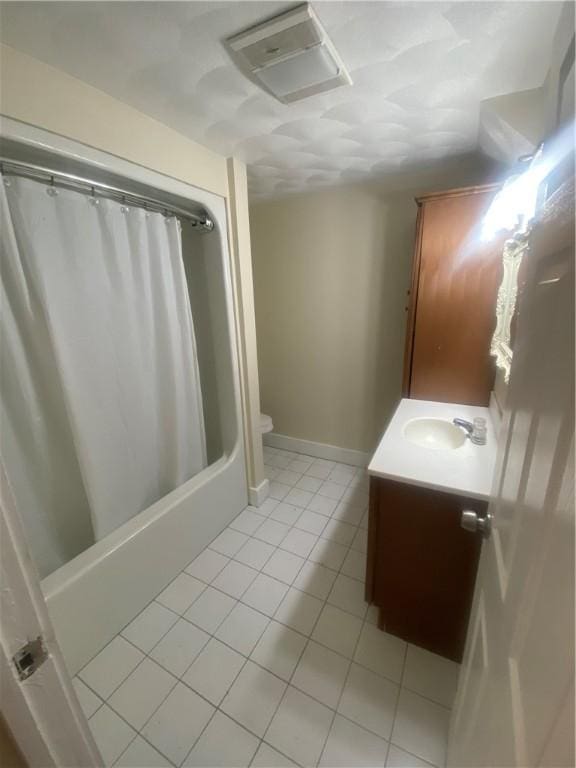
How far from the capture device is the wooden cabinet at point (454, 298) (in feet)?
4.81

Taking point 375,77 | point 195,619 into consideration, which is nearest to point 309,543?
point 195,619

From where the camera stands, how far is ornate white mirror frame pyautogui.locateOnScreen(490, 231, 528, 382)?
1285 millimetres

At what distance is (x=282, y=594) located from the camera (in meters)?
1.51

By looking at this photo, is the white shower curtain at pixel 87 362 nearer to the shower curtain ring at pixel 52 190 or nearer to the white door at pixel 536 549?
the shower curtain ring at pixel 52 190

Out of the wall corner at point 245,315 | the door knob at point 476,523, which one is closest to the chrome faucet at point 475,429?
the door knob at point 476,523

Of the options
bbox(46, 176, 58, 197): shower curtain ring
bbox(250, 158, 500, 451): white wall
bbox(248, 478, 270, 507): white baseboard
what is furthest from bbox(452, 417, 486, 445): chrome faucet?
bbox(46, 176, 58, 197): shower curtain ring

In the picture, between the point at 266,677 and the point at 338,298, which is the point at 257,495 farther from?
the point at 338,298

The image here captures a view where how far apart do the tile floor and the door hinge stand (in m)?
0.94

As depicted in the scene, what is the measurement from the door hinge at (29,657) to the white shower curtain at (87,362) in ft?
3.10

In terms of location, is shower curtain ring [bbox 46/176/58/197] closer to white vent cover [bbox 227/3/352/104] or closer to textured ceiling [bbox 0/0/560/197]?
textured ceiling [bbox 0/0/560/197]

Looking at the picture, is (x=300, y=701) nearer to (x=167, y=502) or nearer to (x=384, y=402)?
(x=167, y=502)

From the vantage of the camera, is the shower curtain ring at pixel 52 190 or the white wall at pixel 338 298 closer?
the shower curtain ring at pixel 52 190

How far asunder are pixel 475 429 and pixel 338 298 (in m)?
1.36

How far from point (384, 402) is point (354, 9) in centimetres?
202
